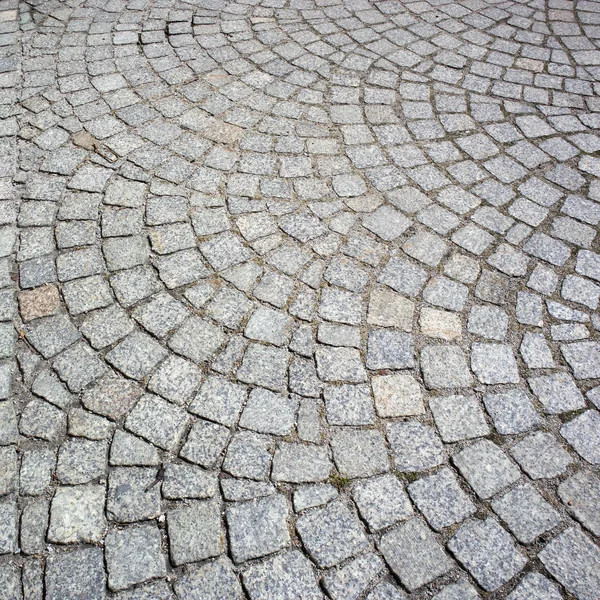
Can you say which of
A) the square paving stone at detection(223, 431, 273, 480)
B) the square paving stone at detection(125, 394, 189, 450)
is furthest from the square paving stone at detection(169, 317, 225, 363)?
the square paving stone at detection(223, 431, 273, 480)

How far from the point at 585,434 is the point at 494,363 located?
1.70 ft

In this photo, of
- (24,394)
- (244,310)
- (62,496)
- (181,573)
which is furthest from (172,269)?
(181,573)

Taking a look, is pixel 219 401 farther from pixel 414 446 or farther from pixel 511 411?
pixel 511 411

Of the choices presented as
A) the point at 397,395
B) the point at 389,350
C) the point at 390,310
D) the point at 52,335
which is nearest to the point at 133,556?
the point at 52,335

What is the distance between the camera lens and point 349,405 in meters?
2.80

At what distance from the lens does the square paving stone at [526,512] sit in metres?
2.44

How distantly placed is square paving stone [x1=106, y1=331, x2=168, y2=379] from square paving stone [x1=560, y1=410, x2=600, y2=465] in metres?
1.97

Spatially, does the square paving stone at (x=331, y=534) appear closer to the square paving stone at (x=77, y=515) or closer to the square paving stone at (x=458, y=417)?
the square paving stone at (x=458, y=417)

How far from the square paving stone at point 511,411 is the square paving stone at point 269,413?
3.08ft

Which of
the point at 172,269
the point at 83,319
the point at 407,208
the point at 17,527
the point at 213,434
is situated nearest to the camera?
the point at 17,527

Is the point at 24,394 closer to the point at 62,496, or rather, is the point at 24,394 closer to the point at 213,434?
the point at 62,496

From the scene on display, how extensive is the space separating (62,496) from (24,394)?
0.60 metres

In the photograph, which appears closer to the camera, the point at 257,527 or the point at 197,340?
the point at 257,527

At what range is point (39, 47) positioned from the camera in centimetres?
519
